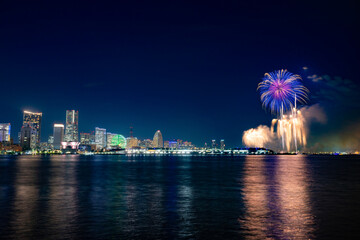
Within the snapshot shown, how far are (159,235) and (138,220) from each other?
3989mm

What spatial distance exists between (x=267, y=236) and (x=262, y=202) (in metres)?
11.6

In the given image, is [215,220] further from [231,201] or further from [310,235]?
[231,201]

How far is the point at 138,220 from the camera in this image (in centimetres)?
2062

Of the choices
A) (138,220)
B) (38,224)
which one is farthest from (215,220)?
(38,224)

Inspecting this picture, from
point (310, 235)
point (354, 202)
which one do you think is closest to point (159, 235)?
point (310, 235)

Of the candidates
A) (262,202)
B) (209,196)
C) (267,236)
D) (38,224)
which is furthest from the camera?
(209,196)

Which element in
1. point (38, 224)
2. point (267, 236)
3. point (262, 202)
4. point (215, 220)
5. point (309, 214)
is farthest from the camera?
point (262, 202)

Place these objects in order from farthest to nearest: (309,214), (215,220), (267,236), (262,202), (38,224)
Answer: (262,202) < (309,214) < (215,220) < (38,224) < (267,236)

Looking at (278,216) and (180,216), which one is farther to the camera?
(180,216)

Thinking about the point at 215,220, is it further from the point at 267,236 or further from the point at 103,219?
the point at 103,219

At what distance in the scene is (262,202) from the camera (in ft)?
91.5

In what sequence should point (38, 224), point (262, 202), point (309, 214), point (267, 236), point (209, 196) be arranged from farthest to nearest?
point (209, 196)
point (262, 202)
point (309, 214)
point (38, 224)
point (267, 236)

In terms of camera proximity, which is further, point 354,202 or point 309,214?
point 354,202

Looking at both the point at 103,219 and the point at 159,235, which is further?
the point at 103,219
